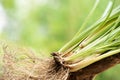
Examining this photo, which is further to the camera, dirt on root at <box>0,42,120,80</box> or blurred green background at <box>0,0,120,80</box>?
blurred green background at <box>0,0,120,80</box>

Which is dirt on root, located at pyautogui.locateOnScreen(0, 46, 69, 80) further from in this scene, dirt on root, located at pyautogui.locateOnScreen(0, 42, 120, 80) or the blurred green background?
the blurred green background

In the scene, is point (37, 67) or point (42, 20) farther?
point (42, 20)

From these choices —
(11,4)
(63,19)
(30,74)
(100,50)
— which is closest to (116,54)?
(100,50)

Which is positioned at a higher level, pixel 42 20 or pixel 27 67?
pixel 27 67

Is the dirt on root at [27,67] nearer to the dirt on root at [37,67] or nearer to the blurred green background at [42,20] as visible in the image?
the dirt on root at [37,67]

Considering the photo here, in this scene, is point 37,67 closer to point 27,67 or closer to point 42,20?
point 27,67

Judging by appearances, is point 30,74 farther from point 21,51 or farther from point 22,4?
point 22,4

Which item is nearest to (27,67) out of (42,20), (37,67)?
(37,67)

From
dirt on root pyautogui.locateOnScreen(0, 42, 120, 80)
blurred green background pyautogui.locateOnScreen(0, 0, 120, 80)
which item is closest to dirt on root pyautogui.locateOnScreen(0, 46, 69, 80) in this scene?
dirt on root pyautogui.locateOnScreen(0, 42, 120, 80)
